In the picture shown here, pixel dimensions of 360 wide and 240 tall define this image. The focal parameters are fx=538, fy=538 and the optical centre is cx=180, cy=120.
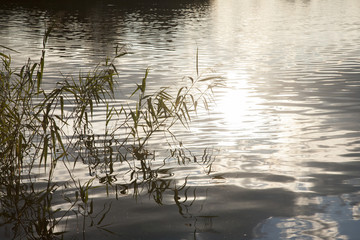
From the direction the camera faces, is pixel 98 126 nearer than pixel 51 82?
Yes

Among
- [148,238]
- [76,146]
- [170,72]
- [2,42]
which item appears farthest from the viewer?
[2,42]

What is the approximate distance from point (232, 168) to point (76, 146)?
2878mm

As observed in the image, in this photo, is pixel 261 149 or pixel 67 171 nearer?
pixel 67 171

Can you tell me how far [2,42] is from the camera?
30.9 meters

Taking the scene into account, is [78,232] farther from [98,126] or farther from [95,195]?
[98,126]

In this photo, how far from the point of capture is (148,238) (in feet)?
19.2

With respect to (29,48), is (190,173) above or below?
above

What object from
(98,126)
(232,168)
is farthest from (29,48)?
(232,168)

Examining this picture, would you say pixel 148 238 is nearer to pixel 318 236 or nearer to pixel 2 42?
pixel 318 236

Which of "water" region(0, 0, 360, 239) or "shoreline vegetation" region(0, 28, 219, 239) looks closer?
"water" region(0, 0, 360, 239)

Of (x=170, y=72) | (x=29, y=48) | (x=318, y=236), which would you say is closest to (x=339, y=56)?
(x=170, y=72)

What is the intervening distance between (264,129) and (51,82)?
8.70 meters

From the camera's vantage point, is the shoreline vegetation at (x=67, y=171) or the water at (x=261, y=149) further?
the shoreline vegetation at (x=67, y=171)

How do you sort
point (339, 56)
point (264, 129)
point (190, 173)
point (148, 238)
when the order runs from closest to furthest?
point (148, 238)
point (190, 173)
point (264, 129)
point (339, 56)
